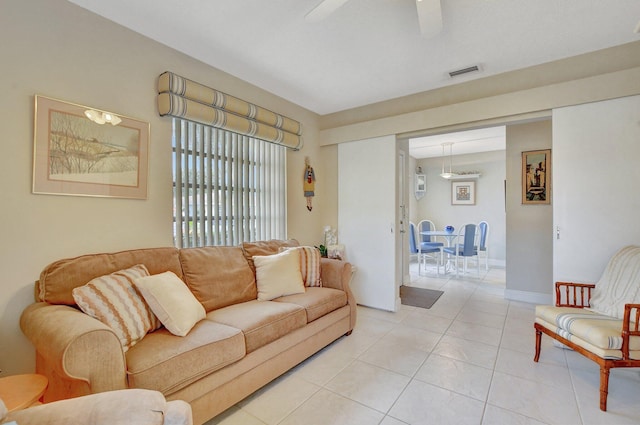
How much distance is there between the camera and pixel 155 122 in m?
2.32

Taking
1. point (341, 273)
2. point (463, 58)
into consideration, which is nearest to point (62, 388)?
point (341, 273)

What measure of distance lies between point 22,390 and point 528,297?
16.1 feet

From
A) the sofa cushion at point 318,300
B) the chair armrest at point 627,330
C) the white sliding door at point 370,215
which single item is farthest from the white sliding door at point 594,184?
the sofa cushion at point 318,300

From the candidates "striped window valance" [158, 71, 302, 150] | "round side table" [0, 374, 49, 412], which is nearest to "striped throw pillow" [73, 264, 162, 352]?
"round side table" [0, 374, 49, 412]

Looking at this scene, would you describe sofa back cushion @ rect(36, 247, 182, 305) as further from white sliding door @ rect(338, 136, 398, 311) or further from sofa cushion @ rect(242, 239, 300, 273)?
white sliding door @ rect(338, 136, 398, 311)

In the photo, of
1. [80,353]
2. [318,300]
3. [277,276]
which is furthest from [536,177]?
[80,353]

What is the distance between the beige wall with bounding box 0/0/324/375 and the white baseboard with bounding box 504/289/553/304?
169 inches

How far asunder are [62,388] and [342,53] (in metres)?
2.94

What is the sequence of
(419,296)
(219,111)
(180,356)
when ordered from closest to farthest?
(180,356) < (219,111) < (419,296)

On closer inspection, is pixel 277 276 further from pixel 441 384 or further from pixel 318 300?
pixel 441 384

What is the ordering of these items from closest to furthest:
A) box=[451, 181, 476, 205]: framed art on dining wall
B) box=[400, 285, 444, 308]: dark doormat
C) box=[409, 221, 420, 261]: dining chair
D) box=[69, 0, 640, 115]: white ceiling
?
box=[69, 0, 640, 115]: white ceiling → box=[400, 285, 444, 308]: dark doormat → box=[409, 221, 420, 261]: dining chair → box=[451, 181, 476, 205]: framed art on dining wall

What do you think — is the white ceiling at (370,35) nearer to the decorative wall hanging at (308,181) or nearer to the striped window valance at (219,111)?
the striped window valance at (219,111)

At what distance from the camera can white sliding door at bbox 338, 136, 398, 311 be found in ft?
11.7

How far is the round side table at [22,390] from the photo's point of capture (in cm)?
124
